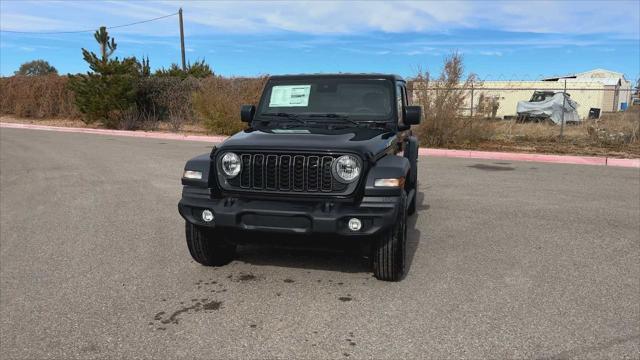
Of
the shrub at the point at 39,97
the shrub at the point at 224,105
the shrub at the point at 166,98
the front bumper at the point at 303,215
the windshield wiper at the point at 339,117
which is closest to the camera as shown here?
the front bumper at the point at 303,215

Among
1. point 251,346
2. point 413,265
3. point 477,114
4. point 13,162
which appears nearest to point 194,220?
point 251,346

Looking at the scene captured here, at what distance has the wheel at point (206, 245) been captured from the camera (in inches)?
162

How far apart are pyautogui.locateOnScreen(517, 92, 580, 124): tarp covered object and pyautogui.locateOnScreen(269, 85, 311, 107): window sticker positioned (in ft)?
57.4

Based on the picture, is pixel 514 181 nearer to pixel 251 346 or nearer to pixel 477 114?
pixel 477 114

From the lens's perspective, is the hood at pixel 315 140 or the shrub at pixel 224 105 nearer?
the hood at pixel 315 140

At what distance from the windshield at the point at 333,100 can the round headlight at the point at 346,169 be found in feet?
3.89

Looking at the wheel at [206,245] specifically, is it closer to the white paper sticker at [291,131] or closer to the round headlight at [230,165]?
the round headlight at [230,165]

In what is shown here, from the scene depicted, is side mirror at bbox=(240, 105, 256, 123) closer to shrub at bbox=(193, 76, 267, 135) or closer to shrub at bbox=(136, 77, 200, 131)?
shrub at bbox=(193, 76, 267, 135)

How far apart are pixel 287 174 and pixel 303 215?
37cm

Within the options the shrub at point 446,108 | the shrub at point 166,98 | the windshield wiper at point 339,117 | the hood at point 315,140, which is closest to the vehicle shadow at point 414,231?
the hood at point 315,140

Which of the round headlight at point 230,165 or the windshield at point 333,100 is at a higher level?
the windshield at point 333,100

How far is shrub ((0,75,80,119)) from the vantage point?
2603cm

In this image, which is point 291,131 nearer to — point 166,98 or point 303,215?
point 303,215

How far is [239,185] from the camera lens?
151 inches
